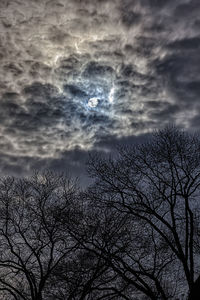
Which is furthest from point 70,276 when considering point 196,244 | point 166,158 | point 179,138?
point 179,138

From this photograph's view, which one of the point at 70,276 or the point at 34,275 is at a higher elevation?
the point at 34,275

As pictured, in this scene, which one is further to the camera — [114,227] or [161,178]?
[114,227]

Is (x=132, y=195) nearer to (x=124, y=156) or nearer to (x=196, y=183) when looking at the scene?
(x=124, y=156)

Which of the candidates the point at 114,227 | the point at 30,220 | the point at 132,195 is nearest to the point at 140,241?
the point at 114,227

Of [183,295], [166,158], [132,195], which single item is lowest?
[183,295]

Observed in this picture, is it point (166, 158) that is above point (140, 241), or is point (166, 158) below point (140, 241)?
above

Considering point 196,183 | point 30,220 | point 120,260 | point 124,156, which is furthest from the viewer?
point 30,220

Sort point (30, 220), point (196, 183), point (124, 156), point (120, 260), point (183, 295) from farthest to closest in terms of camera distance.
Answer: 1. point (30, 220)
2. point (183, 295)
3. point (124, 156)
4. point (196, 183)
5. point (120, 260)

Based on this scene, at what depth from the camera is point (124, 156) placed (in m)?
15.4

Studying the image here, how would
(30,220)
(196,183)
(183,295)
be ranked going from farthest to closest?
(30,220) → (183,295) → (196,183)

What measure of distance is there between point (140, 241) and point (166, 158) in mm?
5125

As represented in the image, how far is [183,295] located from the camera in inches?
656

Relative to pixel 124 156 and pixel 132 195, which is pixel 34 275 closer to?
pixel 132 195

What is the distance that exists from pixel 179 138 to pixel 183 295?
10292 mm
